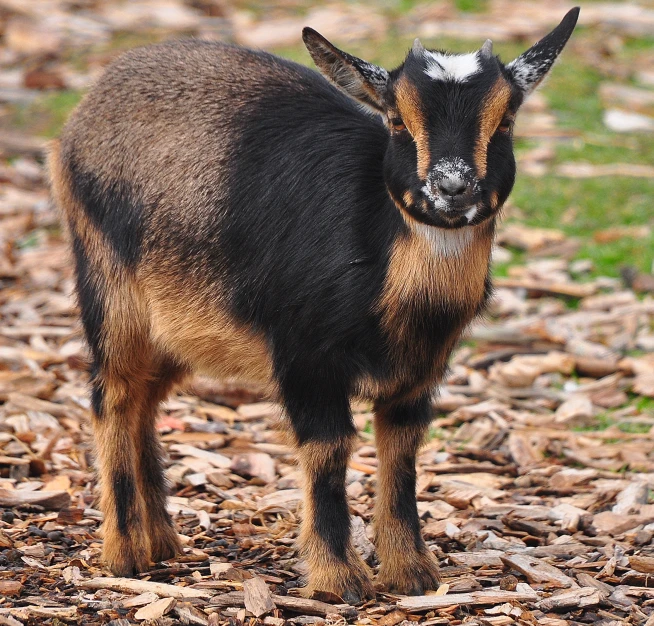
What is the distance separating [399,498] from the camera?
19.2 ft

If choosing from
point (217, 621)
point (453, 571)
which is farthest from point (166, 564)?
point (453, 571)

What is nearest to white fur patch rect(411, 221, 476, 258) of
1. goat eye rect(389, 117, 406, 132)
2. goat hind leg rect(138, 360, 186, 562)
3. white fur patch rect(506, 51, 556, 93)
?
goat eye rect(389, 117, 406, 132)

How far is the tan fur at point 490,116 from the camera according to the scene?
507 centimetres

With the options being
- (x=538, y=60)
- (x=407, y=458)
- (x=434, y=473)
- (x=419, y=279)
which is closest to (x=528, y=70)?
(x=538, y=60)

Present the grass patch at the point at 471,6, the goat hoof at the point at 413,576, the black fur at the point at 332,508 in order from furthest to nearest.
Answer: the grass patch at the point at 471,6, the goat hoof at the point at 413,576, the black fur at the point at 332,508

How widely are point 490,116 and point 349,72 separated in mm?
718

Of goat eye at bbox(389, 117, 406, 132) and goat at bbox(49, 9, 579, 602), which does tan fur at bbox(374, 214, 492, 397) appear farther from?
goat eye at bbox(389, 117, 406, 132)

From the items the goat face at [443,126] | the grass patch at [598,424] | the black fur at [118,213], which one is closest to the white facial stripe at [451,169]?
the goat face at [443,126]

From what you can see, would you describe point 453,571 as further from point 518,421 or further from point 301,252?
point 518,421

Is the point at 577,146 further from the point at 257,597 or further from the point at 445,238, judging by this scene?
the point at 257,597

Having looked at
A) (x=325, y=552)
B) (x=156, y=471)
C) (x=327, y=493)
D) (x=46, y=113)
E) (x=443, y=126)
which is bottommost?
(x=325, y=552)

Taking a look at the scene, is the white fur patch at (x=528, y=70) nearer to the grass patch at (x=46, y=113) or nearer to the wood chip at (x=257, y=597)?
the wood chip at (x=257, y=597)

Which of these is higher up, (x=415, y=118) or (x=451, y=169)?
(x=415, y=118)

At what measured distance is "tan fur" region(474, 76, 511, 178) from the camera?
5074 mm
